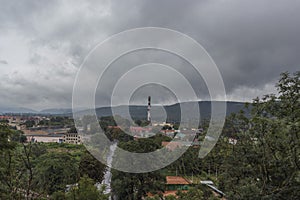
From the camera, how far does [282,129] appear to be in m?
2.91

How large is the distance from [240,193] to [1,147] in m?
3.50

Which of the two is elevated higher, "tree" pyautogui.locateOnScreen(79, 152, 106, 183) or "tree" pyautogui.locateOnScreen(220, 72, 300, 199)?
"tree" pyautogui.locateOnScreen(220, 72, 300, 199)

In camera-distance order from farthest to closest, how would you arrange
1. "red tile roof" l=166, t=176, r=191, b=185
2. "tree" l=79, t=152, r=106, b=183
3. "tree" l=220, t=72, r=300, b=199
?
"tree" l=79, t=152, r=106, b=183 → "red tile roof" l=166, t=176, r=191, b=185 → "tree" l=220, t=72, r=300, b=199

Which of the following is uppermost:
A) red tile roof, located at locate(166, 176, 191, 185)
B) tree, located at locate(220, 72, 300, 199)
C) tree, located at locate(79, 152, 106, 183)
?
tree, located at locate(220, 72, 300, 199)

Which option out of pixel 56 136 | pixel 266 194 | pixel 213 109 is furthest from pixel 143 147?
pixel 56 136

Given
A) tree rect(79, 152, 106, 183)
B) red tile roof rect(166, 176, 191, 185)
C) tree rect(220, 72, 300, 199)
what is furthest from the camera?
tree rect(79, 152, 106, 183)

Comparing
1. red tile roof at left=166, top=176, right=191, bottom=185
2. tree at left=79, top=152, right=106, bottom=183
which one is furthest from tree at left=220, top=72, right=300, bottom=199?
tree at left=79, top=152, right=106, bottom=183

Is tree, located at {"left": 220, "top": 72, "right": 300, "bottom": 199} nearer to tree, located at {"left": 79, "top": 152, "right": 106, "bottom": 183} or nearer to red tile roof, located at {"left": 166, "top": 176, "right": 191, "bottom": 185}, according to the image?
red tile roof, located at {"left": 166, "top": 176, "right": 191, "bottom": 185}

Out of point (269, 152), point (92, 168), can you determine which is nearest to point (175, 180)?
point (92, 168)

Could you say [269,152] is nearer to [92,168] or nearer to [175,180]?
[175,180]

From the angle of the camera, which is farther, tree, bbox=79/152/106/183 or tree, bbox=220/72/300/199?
tree, bbox=79/152/106/183

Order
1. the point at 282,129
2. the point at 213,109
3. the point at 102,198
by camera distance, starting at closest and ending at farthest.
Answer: the point at 282,129 → the point at 213,109 → the point at 102,198

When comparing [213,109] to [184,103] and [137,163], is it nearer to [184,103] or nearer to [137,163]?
[184,103]

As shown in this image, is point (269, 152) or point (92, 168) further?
point (92, 168)
